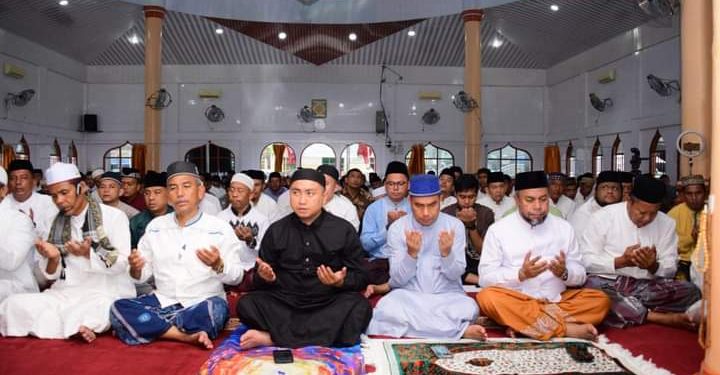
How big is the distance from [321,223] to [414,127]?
11.9 meters

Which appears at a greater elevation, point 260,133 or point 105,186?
point 260,133

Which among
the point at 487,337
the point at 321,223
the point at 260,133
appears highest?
the point at 260,133

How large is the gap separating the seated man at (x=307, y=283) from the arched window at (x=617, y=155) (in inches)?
390

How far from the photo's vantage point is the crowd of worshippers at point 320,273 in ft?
10.3

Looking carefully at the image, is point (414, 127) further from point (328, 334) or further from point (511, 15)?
point (328, 334)

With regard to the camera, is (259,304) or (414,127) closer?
(259,304)

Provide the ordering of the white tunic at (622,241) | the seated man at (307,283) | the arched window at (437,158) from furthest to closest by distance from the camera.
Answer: the arched window at (437,158) < the white tunic at (622,241) < the seated man at (307,283)

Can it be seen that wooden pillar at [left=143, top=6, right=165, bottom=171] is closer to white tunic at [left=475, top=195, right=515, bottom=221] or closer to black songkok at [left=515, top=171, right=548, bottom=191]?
white tunic at [left=475, top=195, right=515, bottom=221]

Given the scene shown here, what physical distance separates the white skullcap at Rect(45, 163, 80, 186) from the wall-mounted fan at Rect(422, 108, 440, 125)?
11943 millimetres

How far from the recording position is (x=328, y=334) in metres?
3.06

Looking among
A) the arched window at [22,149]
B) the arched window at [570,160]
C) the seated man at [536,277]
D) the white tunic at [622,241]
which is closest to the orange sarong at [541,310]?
the seated man at [536,277]

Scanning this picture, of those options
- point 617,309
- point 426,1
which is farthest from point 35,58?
point 617,309

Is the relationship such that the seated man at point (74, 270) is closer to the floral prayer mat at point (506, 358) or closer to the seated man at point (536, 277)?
the floral prayer mat at point (506, 358)

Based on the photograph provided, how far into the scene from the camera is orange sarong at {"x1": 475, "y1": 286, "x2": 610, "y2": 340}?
324 centimetres
